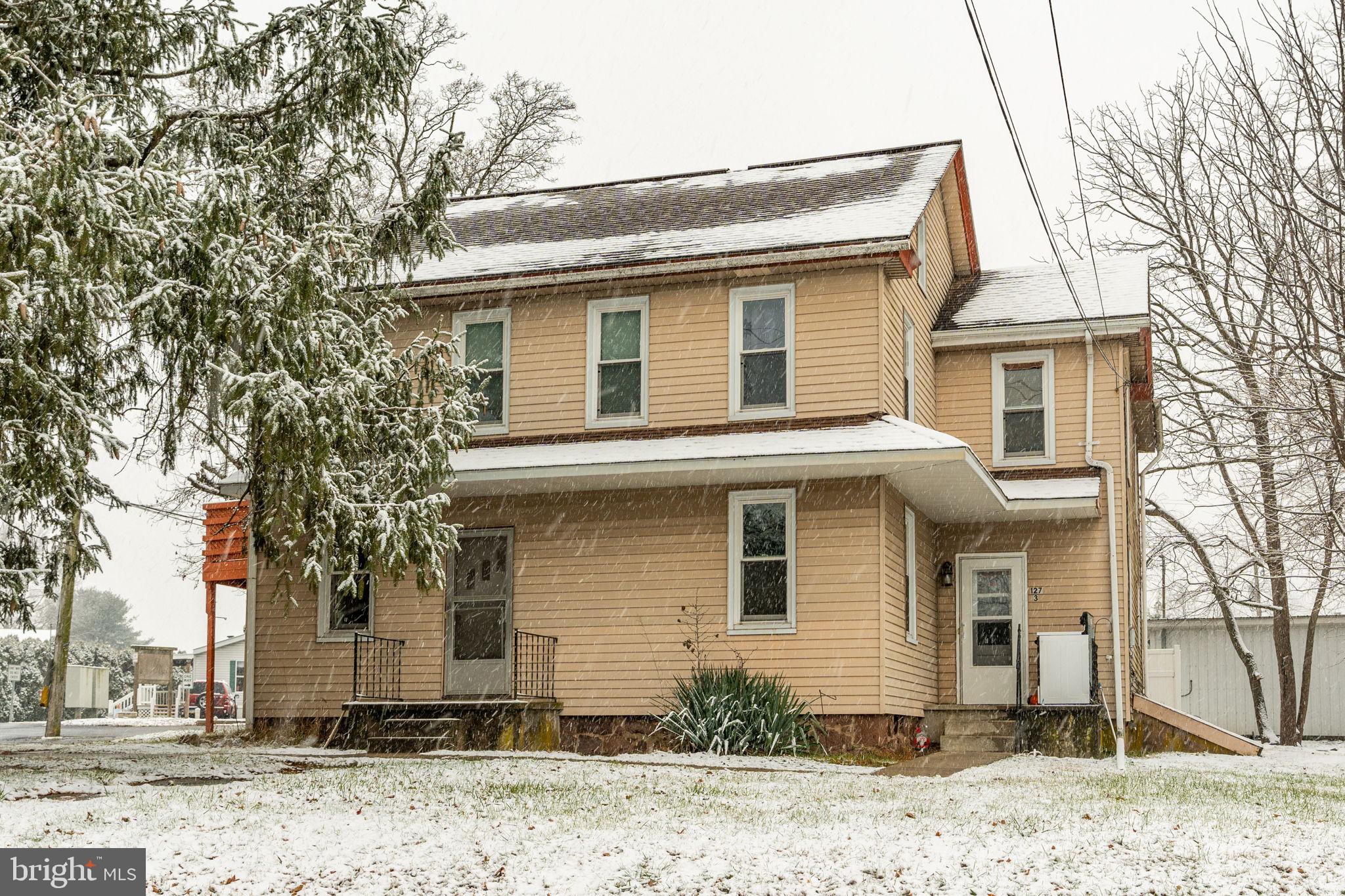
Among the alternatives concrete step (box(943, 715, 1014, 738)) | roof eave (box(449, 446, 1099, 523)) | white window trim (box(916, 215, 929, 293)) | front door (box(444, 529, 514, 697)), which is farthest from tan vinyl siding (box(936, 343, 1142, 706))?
front door (box(444, 529, 514, 697))

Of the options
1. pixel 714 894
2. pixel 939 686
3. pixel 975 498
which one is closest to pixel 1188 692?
pixel 939 686

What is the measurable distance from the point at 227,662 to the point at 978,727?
1590 inches

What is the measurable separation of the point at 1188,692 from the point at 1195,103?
14.4m

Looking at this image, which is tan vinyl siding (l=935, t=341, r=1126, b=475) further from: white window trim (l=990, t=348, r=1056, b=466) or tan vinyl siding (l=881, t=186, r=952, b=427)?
tan vinyl siding (l=881, t=186, r=952, b=427)

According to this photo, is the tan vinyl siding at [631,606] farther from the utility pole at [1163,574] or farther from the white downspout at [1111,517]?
the utility pole at [1163,574]

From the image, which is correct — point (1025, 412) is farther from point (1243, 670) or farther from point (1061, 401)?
point (1243, 670)

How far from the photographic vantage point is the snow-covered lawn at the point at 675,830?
21.1 feet

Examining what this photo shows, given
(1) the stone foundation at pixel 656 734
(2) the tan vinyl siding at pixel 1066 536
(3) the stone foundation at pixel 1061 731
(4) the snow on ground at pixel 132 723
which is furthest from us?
(4) the snow on ground at pixel 132 723

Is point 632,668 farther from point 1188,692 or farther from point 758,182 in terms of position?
point 1188,692

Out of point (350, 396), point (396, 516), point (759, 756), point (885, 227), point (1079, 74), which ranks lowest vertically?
point (759, 756)

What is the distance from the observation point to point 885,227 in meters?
14.6

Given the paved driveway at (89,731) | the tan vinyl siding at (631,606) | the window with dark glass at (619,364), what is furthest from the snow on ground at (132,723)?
the window with dark glass at (619,364)

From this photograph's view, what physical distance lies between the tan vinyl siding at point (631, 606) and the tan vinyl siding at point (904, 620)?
10.2 inches

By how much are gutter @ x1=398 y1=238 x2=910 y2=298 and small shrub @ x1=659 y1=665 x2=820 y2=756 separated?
176 inches
